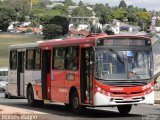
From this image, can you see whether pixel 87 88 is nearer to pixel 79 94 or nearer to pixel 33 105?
pixel 79 94

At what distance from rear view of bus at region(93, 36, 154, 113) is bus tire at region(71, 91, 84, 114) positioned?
1.35 m

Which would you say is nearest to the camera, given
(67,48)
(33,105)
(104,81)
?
(104,81)

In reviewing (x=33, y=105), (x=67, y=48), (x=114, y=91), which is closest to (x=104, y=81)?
(x=114, y=91)

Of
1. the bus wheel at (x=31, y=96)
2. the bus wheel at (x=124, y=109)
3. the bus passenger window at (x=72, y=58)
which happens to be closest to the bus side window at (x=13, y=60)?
the bus wheel at (x=31, y=96)

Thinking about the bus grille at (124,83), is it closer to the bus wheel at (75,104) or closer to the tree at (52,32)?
the bus wheel at (75,104)

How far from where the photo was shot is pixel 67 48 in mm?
Result: 21031

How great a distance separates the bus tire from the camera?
19.9m

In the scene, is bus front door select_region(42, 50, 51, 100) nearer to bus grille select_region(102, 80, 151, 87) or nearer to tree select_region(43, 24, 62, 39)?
bus grille select_region(102, 80, 151, 87)

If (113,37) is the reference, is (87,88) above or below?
below

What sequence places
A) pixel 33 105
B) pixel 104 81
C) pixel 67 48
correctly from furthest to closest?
pixel 33 105 < pixel 67 48 < pixel 104 81

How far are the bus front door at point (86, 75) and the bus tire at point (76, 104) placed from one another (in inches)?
20.3

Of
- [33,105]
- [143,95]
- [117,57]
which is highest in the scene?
[117,57]

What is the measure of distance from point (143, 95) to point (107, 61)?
1.63 m

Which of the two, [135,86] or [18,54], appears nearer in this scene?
[135,86]
